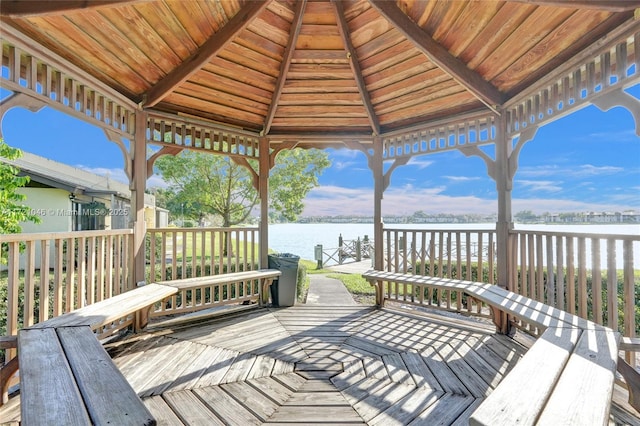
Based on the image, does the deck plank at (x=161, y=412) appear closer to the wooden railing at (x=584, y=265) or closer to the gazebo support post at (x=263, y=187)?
the gazebo support post at (x=263, y=187)

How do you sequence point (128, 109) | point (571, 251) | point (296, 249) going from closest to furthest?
point (571, 251) < point (128, 109) < point (296, 249)

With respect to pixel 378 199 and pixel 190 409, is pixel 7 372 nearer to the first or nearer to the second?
pixel 190 409

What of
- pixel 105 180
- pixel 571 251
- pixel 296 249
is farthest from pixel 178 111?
pixel 296 249

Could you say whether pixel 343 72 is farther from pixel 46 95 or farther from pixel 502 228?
pixel 46 95

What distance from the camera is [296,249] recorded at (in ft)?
61.2

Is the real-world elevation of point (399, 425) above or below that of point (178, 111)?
below

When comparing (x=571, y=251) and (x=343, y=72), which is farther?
(x=343, y=72)

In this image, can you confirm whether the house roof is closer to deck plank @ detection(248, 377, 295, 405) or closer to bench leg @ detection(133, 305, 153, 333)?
bench leg @ detection(133, 305, 153, 333)

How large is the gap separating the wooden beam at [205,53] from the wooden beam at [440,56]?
108 centimetres

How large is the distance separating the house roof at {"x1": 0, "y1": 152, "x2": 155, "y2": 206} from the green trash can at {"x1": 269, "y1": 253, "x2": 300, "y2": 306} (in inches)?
292

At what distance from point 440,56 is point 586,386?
289cm

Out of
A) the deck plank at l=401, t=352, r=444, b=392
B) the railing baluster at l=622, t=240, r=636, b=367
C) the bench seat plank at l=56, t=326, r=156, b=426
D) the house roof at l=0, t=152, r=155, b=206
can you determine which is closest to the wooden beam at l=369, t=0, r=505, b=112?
the railing baluster at l=622, t=240, r=636, b=367

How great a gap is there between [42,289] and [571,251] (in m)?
4.45

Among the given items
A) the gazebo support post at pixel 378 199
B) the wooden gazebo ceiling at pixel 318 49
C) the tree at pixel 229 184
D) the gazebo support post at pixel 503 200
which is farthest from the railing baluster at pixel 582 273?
the tree at pixel 229 184
